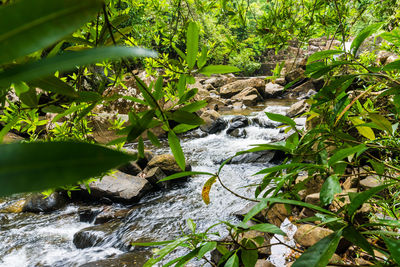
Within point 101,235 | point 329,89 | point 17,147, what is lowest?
point 101,235

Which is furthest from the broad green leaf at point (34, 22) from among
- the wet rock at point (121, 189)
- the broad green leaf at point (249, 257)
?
the wet rock at point (121, 189)

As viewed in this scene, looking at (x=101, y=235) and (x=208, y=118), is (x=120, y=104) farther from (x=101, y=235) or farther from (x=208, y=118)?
(x=101, y=235)

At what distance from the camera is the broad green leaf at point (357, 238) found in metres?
0.43

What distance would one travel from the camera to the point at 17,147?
14 cm

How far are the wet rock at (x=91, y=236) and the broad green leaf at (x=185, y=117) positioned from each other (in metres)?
3.23

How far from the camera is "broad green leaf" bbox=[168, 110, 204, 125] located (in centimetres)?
51

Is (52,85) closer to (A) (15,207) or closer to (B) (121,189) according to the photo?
(B) (121,189)

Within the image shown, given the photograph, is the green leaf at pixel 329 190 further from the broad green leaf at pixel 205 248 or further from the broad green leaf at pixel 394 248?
the broad green leaf at pixel 205 248

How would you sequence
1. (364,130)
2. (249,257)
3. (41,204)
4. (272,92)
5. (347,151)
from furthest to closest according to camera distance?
(272,92)
(41,204)
(364,130)
(249,257)
(347,151)

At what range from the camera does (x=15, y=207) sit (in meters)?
3.93

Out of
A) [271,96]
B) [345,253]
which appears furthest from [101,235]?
[271,96]

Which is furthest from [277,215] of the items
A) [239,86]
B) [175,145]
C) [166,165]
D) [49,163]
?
[239,86]

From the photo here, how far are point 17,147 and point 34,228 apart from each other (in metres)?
4.36

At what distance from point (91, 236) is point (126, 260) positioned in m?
0.78
